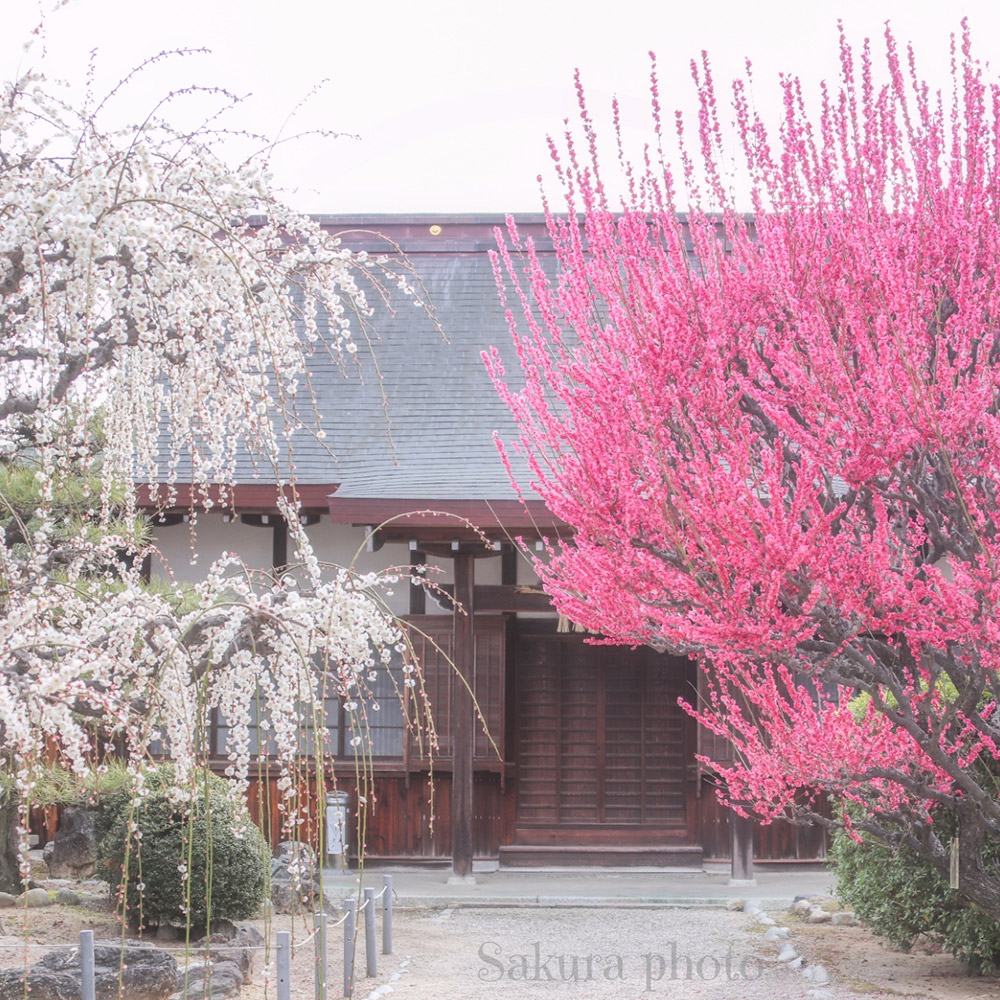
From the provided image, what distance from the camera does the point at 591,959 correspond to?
6883 millimetres

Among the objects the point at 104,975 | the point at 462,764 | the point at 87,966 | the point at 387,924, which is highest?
the point at 462,764

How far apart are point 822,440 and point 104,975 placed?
12.4ft

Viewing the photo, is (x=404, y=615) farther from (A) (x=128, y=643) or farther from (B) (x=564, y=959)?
(A) (x=128, y=643)

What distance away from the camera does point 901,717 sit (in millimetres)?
4844

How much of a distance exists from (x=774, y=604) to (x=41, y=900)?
5424 millimetres

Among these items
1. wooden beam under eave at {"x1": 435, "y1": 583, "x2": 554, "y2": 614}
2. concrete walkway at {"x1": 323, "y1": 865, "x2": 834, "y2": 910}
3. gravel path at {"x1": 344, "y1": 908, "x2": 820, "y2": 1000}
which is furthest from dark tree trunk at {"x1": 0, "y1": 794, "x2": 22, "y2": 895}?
wooden beam under eave at {"x1": 435, "y1": 583, "x2": 554, "y2": 614}

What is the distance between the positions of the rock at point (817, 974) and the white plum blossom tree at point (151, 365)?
139 inches

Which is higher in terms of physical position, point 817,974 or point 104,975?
point 104,975

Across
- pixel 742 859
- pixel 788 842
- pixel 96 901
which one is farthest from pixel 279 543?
pixel 788 842

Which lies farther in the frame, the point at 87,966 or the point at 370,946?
the point at 370,946

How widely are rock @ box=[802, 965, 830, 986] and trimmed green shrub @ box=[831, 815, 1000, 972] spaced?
43 centimetres

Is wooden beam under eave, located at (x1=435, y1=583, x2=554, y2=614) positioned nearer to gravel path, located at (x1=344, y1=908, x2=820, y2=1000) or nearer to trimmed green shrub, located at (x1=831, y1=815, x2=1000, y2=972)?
gravel path, located at (x1=344, y1=908, x2=820, y2=1000)

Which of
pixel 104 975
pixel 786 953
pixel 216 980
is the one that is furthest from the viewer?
pixel 786 953

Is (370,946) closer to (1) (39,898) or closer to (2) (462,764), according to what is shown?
(1) (39,898)
